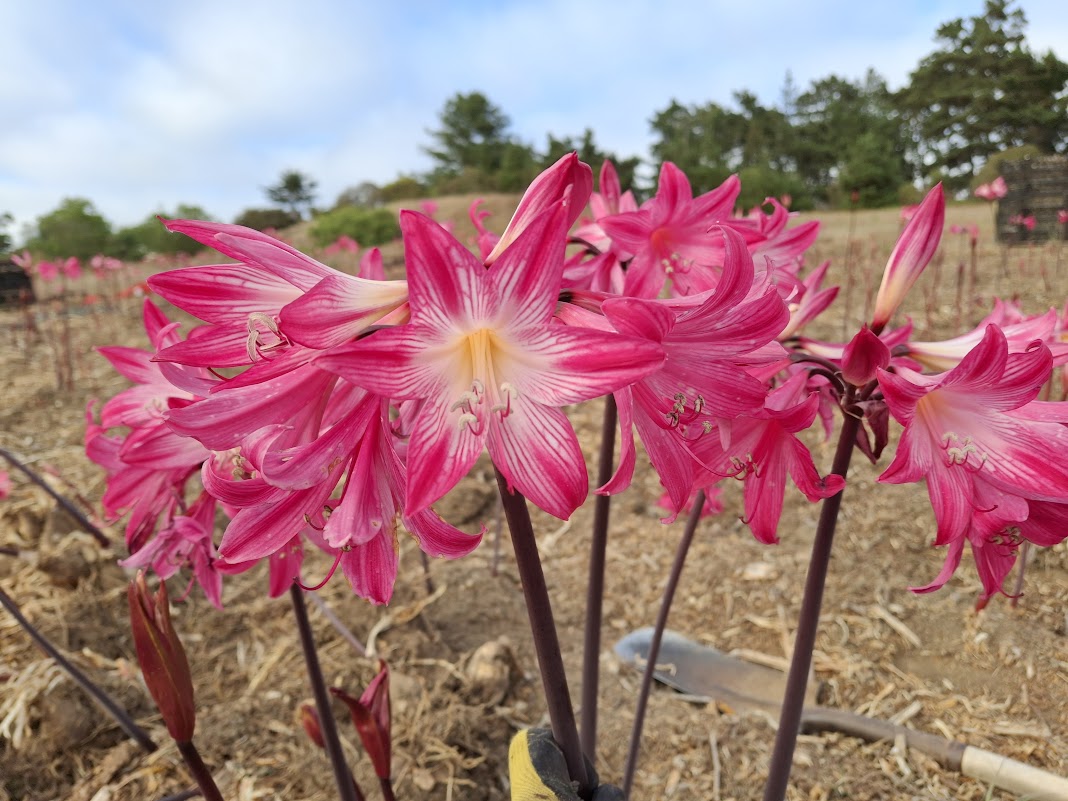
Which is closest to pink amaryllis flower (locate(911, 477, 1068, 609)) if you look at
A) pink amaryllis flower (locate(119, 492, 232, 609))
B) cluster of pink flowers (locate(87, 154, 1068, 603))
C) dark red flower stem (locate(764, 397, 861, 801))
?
cluster of pink flowers (locate(87, 154, 1068, 603))

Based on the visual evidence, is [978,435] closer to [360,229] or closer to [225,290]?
[225,290]

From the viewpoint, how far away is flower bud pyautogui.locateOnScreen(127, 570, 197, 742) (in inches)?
38.0

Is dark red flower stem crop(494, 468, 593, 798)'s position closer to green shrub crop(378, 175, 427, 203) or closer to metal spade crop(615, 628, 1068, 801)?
metal spade crop(615, 628, 1068, 801)

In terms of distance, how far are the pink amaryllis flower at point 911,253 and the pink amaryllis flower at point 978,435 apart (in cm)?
12

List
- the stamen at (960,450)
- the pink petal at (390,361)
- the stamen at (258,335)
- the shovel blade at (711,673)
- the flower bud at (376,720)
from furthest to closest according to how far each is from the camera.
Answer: the shovel blade at (711,673)
the flower bud at (376,720)
the stamen at (960,450)
the stamen at (258,335)
the pink petal at (390,361)

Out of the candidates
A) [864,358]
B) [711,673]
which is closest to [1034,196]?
[711,673]

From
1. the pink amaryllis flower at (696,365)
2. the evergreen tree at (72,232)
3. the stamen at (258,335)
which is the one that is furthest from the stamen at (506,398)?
the evergreen tree at (72,232)

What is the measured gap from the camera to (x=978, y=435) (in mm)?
863

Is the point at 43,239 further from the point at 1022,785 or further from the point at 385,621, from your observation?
the point at 1022,785

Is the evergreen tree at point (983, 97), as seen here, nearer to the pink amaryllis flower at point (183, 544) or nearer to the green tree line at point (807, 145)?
the green tree line at point (807, 145)

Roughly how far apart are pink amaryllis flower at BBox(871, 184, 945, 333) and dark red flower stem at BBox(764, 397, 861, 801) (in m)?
0.16

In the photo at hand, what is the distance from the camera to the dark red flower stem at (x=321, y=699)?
1.18 metres

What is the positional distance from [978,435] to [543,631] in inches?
23.6

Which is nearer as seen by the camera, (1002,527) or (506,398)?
(506,398)
